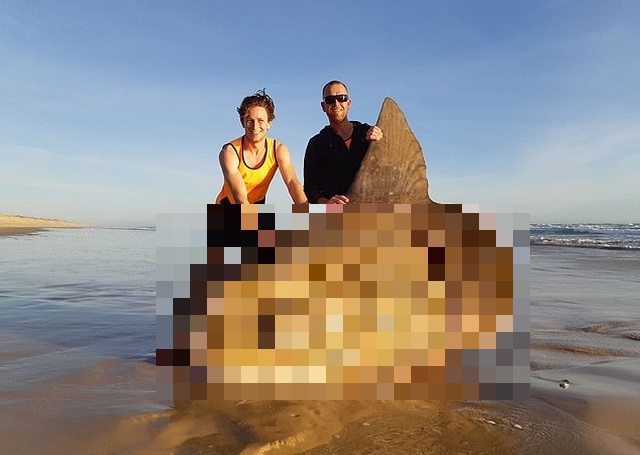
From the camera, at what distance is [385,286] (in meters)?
2.89

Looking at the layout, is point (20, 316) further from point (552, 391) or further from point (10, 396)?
point (552, 391)

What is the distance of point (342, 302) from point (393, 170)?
0.94 metres

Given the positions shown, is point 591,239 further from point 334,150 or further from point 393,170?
point 393,170

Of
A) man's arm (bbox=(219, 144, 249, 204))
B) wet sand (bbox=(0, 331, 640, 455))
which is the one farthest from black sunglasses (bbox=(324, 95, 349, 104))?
wet sand (bbox=(0, 331, 640, 455))

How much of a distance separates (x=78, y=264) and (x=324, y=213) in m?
9.18

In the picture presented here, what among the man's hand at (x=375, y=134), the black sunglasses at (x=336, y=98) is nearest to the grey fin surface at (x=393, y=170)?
the man's hand at (x=375, y=134)

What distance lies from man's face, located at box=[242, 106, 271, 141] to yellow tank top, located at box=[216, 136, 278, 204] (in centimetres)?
7

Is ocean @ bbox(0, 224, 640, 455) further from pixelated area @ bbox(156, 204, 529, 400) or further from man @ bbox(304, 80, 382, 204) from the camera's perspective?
man @ bbox(304, 80, 382, 204)

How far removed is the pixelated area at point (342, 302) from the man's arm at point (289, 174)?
0.76 metres

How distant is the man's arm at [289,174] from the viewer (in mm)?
3648

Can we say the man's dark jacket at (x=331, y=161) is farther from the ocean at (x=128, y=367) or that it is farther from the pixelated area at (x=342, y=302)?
the ocean at (x=128, y=367)

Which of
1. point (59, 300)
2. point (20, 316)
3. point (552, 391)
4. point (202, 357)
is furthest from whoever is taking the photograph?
point (59, 300)

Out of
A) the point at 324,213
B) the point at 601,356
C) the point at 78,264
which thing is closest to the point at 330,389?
the point at 324,213

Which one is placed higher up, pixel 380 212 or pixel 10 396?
pixel 380 212
